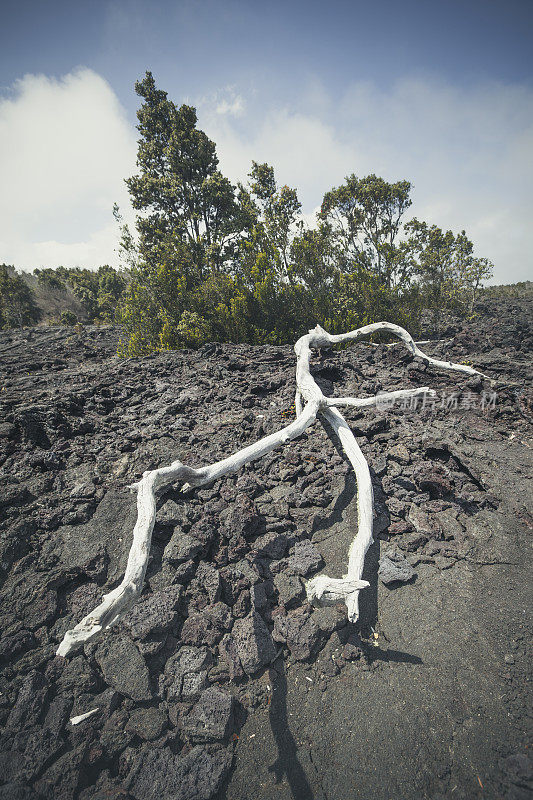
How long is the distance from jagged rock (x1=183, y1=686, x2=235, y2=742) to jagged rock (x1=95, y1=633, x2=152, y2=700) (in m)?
0.39

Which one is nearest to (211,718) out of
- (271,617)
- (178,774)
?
(178,774)

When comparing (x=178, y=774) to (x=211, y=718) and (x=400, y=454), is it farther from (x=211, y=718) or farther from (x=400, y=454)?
(x=400, y=454)

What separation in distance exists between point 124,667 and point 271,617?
1.28 meters

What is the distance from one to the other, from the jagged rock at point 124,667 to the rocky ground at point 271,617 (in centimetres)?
1

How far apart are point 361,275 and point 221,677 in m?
11.0

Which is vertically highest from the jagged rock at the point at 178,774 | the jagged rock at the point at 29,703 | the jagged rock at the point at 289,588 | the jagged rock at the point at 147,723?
the jagged rock at the point at 289,588

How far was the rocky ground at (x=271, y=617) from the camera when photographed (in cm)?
205

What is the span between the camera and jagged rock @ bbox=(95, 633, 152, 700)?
2418 mm

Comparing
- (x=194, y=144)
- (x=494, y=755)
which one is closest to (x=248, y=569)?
(x=494, y=755)

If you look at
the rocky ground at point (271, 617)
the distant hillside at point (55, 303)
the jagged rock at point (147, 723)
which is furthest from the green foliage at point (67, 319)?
the jagged rock at point (147, 723)

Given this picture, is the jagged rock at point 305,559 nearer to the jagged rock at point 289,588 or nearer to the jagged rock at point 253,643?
the jagged rock at point 289,588

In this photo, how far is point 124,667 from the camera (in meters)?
2.52

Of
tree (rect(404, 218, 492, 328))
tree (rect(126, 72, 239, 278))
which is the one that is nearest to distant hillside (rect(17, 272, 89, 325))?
tree (rect(126, 72, 239, 278))

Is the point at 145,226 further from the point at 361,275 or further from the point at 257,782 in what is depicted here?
the point at 257,782
